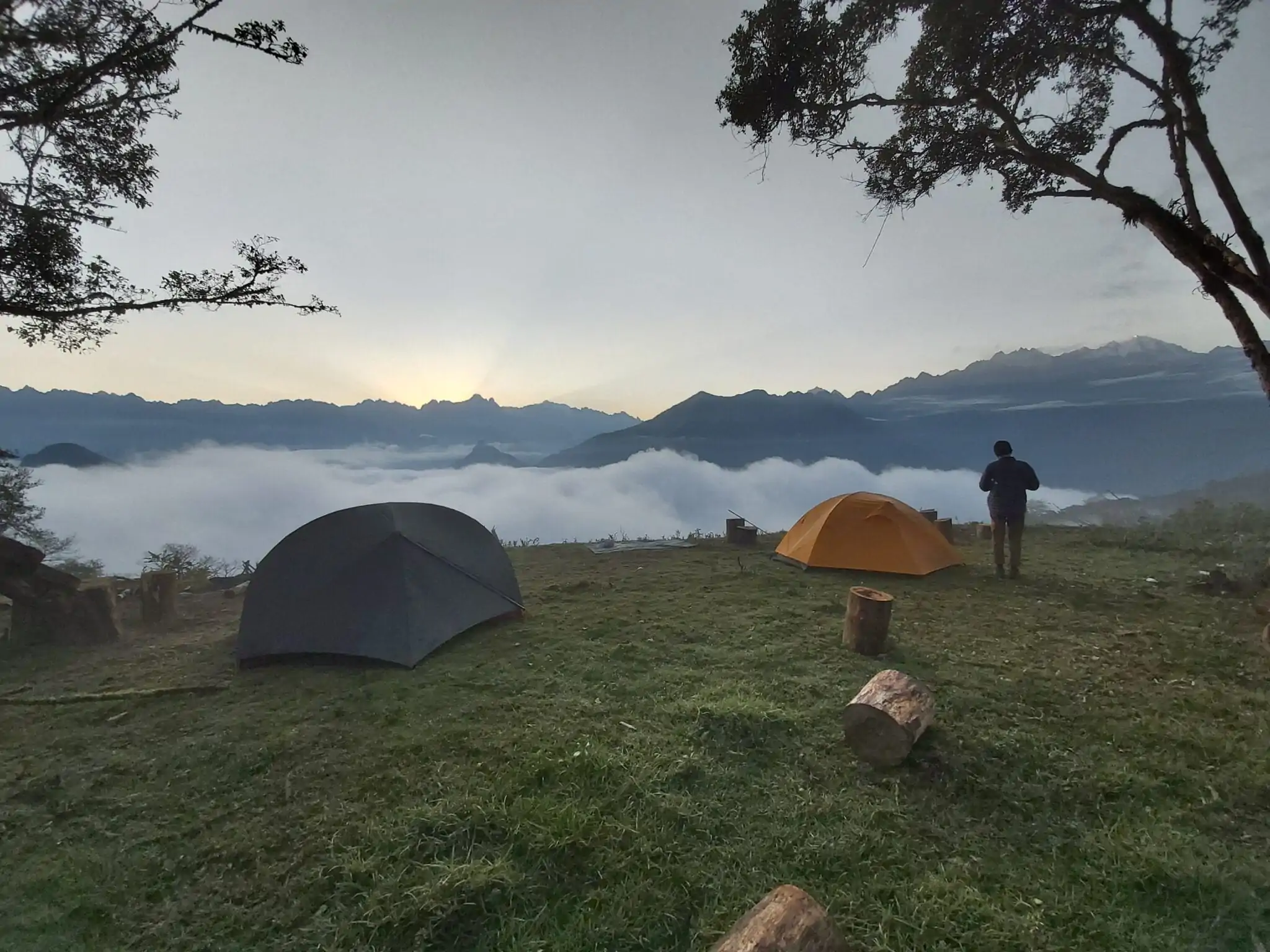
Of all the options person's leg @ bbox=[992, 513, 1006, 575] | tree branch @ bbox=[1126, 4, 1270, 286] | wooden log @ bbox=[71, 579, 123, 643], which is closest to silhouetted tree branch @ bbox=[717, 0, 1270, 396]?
tree branch @ bbox=[1126, 4, 1270, 286]

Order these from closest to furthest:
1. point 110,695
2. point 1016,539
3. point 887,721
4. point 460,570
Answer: point 887,721 → point 110,695 → point 460,570 → point 1016,539

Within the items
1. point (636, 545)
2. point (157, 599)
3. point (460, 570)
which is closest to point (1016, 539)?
point (636, 545)

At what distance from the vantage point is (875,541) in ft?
32.2

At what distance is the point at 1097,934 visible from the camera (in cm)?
277

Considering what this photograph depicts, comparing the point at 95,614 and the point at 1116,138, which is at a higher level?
the point at 1116,138

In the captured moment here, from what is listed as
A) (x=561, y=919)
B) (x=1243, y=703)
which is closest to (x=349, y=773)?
(x=561, y=919)

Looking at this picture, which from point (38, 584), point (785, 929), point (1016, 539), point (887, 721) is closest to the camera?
point (785, 929)

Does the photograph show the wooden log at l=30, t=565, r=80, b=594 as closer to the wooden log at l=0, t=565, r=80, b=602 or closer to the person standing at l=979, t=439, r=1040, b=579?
the wooden log at l=0, t=565, r=80, b=602

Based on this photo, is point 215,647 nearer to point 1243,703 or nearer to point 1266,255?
point 1243,703

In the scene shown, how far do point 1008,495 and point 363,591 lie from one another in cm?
970

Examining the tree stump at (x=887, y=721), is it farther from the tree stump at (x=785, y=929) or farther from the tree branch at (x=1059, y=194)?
the tree branch at (x=1059, y=194)

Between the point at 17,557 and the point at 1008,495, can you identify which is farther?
the point at 1008,495

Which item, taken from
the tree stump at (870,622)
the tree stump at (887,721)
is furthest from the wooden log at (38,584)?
the tree stump at (870,622)

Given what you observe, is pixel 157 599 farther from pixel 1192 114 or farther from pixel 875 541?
pixel 1192 114
